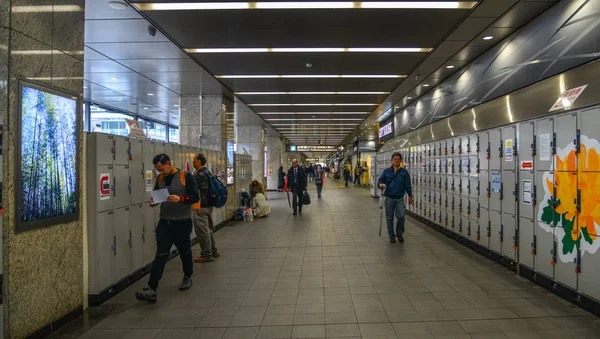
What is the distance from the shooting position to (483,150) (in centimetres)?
666

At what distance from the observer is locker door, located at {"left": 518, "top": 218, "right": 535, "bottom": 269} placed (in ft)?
17.0

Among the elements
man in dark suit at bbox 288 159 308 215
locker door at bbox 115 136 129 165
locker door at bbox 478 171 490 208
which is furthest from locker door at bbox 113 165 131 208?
man in dark suit at bbox 288 159 308 215

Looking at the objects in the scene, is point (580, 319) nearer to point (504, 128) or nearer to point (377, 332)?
point (377, 332)

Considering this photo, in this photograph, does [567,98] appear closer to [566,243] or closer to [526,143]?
[526,143]

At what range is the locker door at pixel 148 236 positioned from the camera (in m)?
5.77

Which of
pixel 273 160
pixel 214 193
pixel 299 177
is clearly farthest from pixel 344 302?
pixel 273 160

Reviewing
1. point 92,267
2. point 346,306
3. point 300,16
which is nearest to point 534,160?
point 346,306

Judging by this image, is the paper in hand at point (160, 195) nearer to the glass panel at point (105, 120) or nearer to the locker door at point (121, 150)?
the locker door at point (121, 150)

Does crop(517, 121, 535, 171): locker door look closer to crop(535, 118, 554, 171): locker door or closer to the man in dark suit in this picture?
crop(535, 118, 554, 171): locker door

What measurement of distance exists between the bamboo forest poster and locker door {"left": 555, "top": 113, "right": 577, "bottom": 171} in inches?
224

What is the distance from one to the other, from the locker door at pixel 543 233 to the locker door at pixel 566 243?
0.13 m

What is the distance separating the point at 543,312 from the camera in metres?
4.09

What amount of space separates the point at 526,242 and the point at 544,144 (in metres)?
1.44

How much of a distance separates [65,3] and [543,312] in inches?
245
